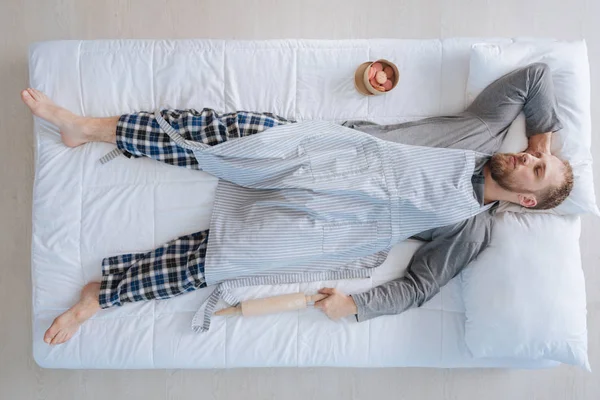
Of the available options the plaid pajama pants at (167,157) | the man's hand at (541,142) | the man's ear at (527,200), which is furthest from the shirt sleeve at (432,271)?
the plaid pajama pants at (167,157)

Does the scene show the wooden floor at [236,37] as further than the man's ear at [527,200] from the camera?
Yes

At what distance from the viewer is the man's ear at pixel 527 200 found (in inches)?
55.5

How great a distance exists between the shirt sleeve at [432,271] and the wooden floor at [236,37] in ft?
1.35

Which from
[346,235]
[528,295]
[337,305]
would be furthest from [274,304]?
[528,295]

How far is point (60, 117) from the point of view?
1398mm

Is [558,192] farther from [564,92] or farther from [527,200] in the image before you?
[564,92]

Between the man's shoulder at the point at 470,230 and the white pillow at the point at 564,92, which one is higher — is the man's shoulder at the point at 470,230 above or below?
below

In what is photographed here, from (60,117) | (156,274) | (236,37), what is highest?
(236,37)

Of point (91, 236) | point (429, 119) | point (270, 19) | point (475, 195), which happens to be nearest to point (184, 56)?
point (270, 19)

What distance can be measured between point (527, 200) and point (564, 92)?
0.37 m

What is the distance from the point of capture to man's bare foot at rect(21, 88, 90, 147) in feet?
4.58

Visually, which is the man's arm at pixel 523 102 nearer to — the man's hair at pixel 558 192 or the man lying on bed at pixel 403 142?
the man lying on bed at pixel 403 142

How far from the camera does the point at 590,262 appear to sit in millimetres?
1723

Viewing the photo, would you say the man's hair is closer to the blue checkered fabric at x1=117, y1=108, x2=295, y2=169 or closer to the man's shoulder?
the man's shoulder
